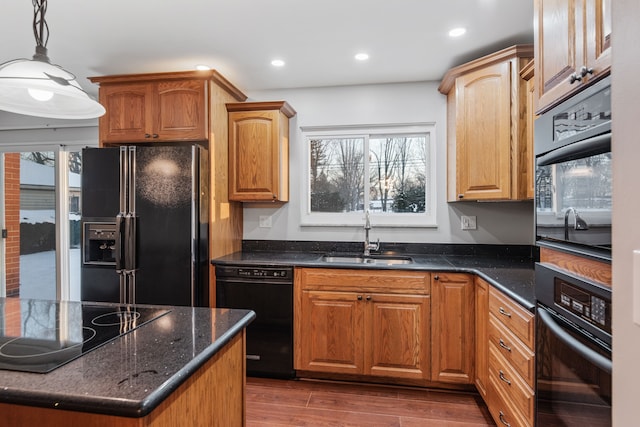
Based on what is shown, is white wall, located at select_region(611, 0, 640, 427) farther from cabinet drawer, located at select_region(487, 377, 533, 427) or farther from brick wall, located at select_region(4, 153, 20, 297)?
brick wall, located at select_region(4, 153, 20, 297)

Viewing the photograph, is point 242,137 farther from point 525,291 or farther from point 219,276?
point 525,291

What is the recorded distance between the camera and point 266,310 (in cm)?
257

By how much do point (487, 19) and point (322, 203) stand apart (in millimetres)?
1842

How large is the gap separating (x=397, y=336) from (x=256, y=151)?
1.81m

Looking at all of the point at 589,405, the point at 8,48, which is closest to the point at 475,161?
the point at 589,405

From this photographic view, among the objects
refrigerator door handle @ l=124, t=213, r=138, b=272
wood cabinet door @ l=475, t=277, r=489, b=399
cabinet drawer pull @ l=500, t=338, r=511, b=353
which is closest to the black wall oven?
cabinet drawer pull @ l=500, t=338, r=511, b=353

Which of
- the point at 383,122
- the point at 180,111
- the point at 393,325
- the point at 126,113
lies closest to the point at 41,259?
the point at 126,113

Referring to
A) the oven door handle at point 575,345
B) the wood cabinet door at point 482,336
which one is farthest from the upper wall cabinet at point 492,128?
the oven door handle at point 575,345

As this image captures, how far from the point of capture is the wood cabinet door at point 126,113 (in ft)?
8.91

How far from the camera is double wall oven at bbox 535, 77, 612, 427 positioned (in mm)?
859

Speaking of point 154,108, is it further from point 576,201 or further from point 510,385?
point 510,385

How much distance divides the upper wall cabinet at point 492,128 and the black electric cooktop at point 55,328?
2134 mm

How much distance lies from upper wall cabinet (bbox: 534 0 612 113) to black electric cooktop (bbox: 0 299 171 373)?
5.14ft

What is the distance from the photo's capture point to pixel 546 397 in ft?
4.09
